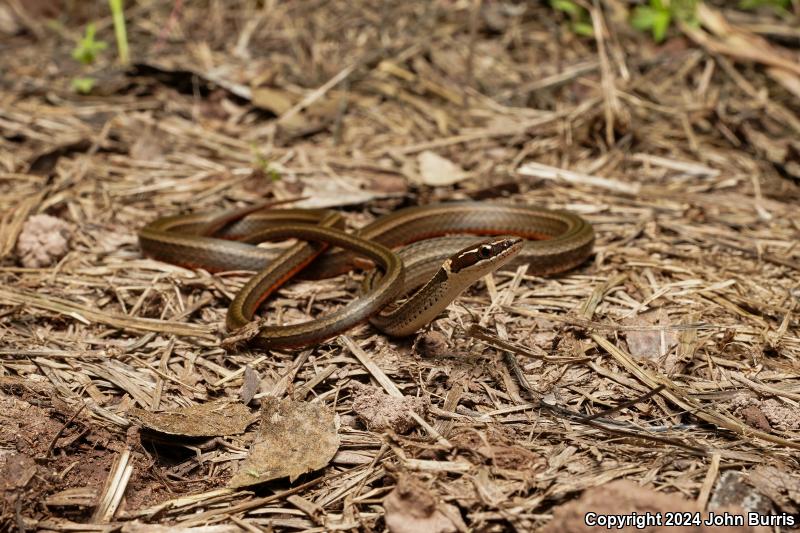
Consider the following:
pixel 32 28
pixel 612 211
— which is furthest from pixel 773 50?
pixel 32 28

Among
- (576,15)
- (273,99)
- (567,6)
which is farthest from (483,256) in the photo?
(576,15)

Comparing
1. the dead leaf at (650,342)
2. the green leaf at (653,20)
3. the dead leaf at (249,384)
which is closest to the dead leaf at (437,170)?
the dead leaf at (650,342)

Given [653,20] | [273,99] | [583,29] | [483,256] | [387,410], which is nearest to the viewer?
[387,410]

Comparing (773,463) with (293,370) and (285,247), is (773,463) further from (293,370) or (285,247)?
(285,247)

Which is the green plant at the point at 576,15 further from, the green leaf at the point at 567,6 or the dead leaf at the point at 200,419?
the dead leaf at the point at 200,419

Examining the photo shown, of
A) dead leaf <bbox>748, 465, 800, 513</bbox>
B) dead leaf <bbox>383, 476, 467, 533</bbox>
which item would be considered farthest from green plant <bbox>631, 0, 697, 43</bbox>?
dead leaf <bbox>383, 476, 467, 533</bbox>

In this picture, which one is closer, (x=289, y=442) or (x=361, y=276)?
(x=289, y=442)

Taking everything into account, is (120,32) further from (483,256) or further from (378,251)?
(483,256)

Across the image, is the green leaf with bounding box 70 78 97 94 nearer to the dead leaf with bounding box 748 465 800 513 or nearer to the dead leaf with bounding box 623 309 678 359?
the dead leaf with bounding box 623 309 678 359
